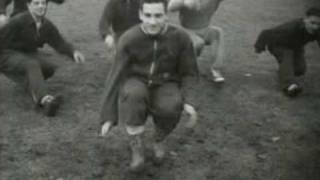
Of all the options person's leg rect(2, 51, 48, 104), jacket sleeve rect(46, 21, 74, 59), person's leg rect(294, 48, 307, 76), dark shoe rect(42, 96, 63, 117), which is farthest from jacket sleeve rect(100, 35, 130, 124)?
person's leg rect(294, 48, 307, 76)

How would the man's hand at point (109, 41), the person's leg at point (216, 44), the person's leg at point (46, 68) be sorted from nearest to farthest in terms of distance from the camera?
the man's hand at point (109, 41), the person's leg at point (46, 68), the person's leg at point (216, 44)

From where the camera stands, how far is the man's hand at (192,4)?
723 cm

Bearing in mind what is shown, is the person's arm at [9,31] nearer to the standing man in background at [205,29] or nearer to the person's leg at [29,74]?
the person's leg at [29,74]

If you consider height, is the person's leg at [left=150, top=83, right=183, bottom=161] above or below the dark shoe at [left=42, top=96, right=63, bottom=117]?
above

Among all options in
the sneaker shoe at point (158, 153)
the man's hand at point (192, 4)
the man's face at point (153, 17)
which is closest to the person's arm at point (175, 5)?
the man's hand at point (192, 4)

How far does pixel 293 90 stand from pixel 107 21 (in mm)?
2361

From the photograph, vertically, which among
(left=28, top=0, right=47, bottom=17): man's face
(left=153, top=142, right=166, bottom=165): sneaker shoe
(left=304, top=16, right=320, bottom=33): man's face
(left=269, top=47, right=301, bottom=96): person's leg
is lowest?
(left=269, top=47, right=301, bottom=96): person's leg

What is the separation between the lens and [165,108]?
5.27 meters

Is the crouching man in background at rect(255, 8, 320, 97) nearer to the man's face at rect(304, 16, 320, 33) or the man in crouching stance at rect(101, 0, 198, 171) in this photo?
the man's face at rect(304, 16, 320, 33)

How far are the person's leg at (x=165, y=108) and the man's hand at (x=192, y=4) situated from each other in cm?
201

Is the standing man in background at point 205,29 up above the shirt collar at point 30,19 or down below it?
below

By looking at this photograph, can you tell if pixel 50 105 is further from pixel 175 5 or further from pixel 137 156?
pixel 175 5

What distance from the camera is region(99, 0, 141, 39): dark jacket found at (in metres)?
7.07

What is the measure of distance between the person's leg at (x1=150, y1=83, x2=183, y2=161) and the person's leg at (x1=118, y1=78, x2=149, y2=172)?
0.41ft
